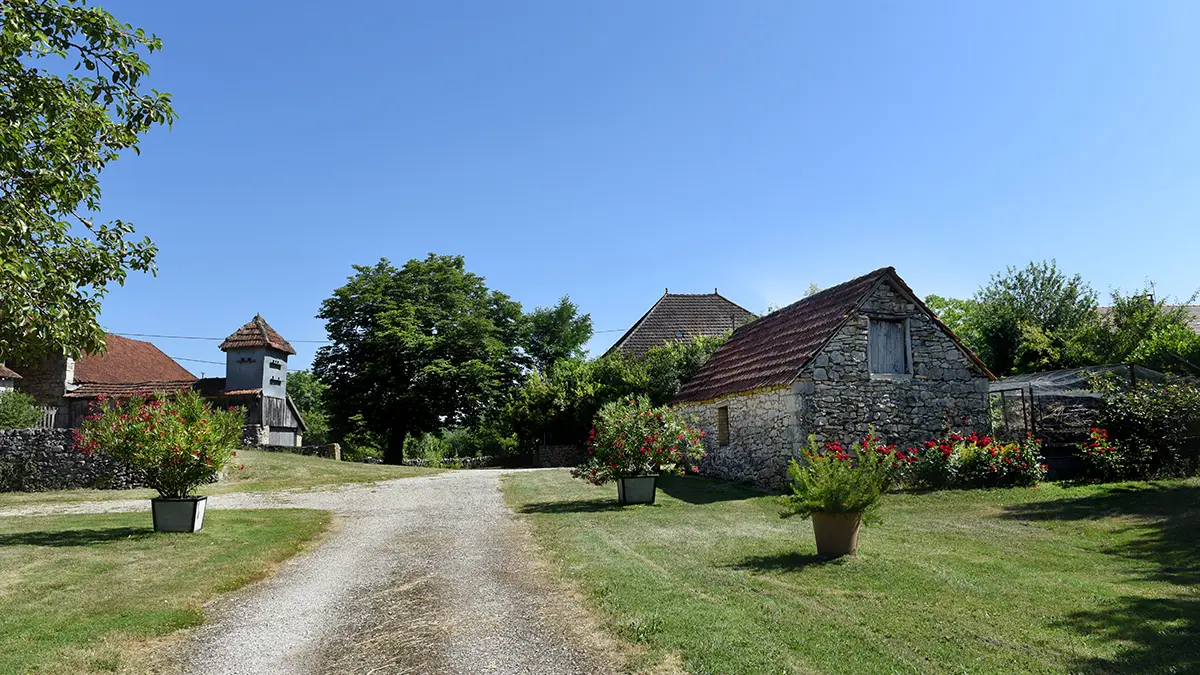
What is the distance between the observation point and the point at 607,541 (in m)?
11.0

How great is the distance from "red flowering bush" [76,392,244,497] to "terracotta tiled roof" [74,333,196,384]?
2338 cm

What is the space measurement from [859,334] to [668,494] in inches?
241

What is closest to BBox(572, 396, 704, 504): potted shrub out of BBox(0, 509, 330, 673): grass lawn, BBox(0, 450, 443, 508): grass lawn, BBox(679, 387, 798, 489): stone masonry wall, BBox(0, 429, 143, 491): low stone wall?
BBox(679, 387, 798, 489): stone masonry wall

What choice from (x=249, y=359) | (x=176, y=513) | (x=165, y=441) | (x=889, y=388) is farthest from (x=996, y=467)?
(x=249, y=359)

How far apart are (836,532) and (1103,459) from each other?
11891mm

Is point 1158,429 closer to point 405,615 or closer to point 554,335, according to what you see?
point 405,615

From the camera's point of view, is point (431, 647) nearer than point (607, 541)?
Yes

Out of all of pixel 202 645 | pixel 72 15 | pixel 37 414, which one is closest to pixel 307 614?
pixel 202 645

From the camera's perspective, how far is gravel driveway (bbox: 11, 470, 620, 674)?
5.93 metres

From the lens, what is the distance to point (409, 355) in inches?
1518

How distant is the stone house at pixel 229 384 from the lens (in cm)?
3195

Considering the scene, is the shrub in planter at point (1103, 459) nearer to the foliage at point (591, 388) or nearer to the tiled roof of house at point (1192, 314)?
the foliage at point (591, 388)

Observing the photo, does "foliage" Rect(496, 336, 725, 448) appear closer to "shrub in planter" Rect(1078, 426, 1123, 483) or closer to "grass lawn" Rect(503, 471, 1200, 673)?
"shrub in planter" Rect(1078, 426, 1123, 483)

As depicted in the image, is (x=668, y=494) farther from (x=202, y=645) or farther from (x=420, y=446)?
(x=420, y=446)
